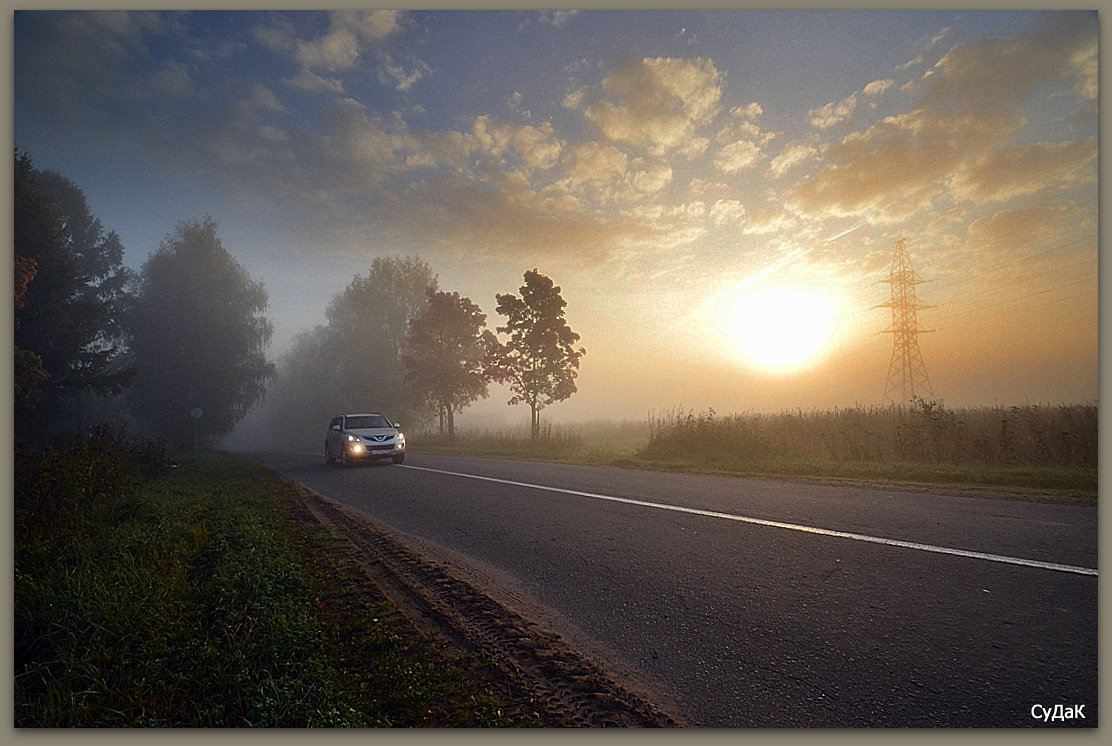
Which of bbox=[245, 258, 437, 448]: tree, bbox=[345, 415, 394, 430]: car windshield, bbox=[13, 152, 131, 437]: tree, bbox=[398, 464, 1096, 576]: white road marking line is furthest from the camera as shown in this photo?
bbox=[245, 258, 437, 448]: tree

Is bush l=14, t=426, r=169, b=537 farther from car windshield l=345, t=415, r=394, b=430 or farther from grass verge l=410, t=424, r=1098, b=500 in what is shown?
grass verge l=410, t=424, r=1098, b=500

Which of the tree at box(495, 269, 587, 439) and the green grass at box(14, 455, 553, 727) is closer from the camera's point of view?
the green grass at box(14, 455, 553, 727)

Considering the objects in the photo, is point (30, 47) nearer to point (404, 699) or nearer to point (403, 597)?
point (403, 597)

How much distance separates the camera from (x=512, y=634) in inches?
129

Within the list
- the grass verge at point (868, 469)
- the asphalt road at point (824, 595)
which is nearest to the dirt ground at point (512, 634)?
the asphalt road at point (824, 595)

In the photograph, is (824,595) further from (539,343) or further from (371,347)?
(371,347)

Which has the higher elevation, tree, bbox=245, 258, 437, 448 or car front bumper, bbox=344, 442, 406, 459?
tree, bbox=245, 258, 437, 448

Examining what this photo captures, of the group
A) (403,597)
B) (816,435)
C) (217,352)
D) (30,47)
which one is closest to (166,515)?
(403,597)

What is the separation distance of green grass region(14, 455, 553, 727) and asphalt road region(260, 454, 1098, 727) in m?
1.08

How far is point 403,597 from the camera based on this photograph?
13.3ft

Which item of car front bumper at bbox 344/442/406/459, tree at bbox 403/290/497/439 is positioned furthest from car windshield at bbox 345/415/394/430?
tree at bbox 403/290/497/439

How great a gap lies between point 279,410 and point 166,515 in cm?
6398

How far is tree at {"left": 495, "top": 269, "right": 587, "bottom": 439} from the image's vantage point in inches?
1070

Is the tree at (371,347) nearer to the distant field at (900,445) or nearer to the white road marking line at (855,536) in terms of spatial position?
the distant field at (900,445)
